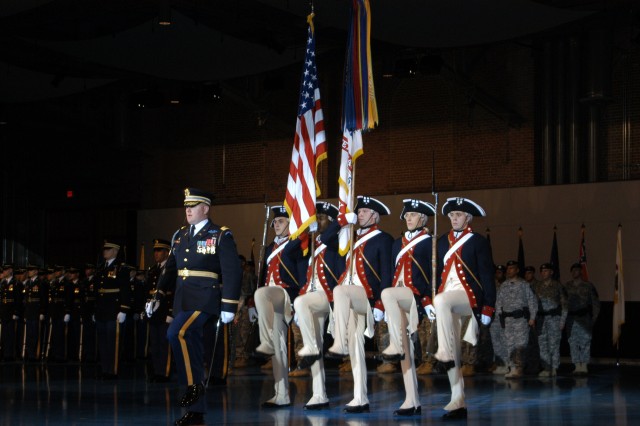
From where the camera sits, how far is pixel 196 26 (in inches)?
667

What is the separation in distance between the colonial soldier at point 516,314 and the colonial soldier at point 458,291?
515cm

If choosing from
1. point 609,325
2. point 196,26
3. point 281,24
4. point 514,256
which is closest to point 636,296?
point 609,325

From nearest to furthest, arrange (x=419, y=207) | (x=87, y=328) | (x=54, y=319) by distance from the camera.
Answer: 1. (x=419, y=207)
2. (x=87, y=328)
3. (x=54, y=319)

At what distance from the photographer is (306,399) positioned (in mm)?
10422

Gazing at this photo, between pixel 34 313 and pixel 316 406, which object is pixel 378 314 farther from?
pixel 34 313

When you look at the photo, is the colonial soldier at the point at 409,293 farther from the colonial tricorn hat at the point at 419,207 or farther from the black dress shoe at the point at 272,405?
the black dress shoe at the point at 272,405

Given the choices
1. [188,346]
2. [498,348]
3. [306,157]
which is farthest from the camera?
[498,348]

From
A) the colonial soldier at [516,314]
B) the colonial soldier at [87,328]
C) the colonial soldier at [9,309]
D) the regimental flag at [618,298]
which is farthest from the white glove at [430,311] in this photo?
the colonial soldier at [9,309]

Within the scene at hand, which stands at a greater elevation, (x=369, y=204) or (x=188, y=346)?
(x=369, y=204)

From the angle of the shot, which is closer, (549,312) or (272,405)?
(272,405)

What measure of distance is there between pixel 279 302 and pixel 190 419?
2.02 meters

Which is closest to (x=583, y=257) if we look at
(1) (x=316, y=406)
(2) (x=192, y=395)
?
(1) (x=316, y=406)

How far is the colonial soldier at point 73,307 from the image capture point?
60.4 feet

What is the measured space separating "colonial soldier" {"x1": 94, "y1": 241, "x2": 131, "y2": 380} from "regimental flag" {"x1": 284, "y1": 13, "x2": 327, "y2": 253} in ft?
14.6
